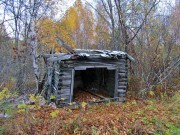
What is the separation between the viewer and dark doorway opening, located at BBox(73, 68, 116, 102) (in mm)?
7781

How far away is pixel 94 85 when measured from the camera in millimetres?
9328

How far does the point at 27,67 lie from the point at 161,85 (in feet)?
27.7

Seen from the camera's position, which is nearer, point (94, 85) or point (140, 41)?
point (140, 41)

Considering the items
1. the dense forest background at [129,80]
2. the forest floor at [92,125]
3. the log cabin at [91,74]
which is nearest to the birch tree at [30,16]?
the dense forest background at [129,80]

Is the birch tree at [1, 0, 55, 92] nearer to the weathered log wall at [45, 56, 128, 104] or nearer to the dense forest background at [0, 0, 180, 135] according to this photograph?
the dense forest background at [0, 0, 180, 135]

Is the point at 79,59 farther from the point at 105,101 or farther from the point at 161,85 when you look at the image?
the point at 161,85

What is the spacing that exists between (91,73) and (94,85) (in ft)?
2.40

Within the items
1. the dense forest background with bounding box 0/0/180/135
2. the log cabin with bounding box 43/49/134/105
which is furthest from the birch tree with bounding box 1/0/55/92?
the log cabin with bounding box 43/49/134/105

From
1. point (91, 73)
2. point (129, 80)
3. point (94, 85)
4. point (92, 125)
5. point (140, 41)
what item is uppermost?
point (140, 41)

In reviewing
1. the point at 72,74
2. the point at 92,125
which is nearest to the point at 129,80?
the point at 72,74

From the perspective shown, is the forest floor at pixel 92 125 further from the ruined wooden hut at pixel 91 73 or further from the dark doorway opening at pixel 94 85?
the dark doorway opening at pixel 94 85

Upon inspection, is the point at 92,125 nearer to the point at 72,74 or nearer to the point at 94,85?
the point at 72,74

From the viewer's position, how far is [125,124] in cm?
443

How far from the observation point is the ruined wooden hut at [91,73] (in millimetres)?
6309
